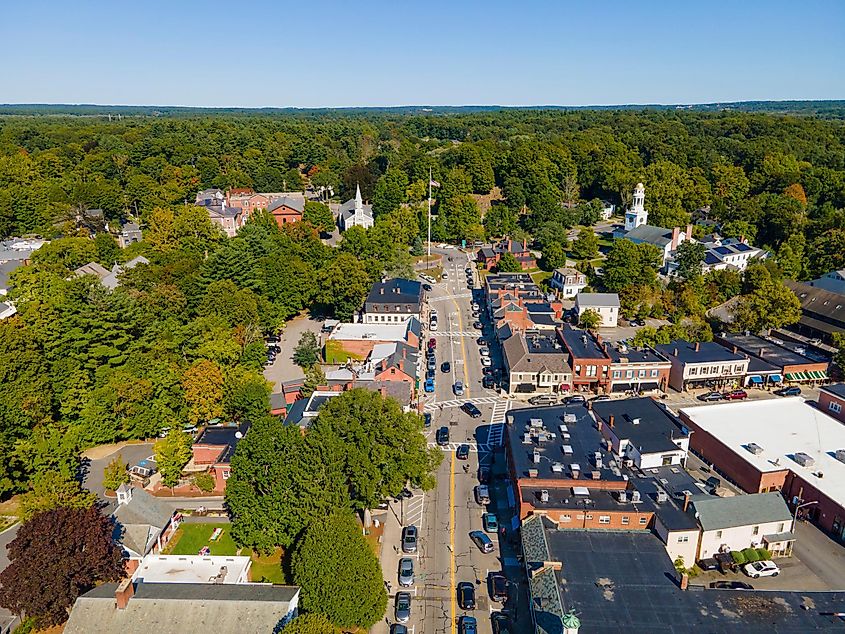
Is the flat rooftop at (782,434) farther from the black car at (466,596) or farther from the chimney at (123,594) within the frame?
the chimney at (123,594)

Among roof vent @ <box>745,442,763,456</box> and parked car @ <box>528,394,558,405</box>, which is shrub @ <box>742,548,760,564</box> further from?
parked car @ <box>528,394,558,405</box>

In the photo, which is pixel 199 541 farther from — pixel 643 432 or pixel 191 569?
pixel 643 432

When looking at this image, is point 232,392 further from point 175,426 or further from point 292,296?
point 292,296

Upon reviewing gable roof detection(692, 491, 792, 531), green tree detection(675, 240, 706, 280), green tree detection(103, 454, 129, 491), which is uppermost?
green tree detection(675, 240, 706, 280)

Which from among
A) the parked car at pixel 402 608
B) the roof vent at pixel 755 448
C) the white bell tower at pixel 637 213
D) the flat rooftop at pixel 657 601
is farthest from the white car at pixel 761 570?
the white bell tower at pixel 637 213

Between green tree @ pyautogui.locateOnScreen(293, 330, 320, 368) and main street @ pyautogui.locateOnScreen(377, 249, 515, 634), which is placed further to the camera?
green tree @ pyautogui.locateOnScreen(293, 330, 320, 368)

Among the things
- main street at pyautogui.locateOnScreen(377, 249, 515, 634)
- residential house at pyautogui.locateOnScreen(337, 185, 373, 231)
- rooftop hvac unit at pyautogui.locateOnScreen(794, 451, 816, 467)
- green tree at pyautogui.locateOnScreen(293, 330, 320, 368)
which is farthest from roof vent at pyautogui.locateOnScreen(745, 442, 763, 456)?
residential house at pyautogui.locateOnScreen(337, 185, 373, 231)
